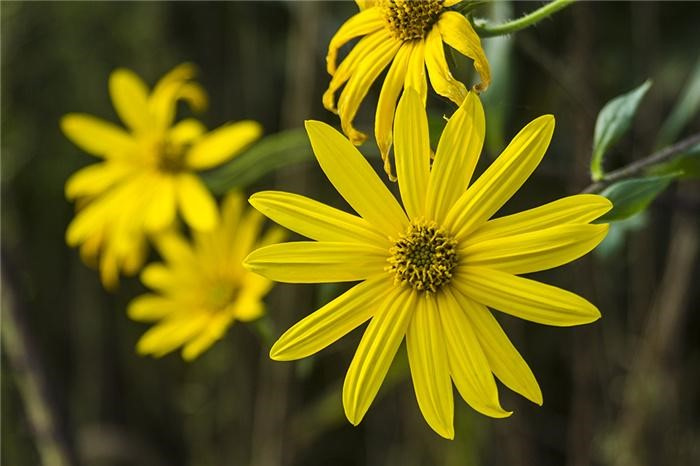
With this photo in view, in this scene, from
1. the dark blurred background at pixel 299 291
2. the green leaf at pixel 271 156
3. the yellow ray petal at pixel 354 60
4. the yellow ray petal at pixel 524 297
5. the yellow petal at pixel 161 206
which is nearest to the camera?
the yellow ray petal at pixel 524 297

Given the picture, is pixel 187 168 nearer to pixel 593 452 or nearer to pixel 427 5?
pixel 427 5

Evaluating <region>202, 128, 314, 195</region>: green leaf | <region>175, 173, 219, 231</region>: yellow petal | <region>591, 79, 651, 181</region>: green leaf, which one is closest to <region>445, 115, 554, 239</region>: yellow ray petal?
<region>591, 79, 651, 181</region>: green leaf

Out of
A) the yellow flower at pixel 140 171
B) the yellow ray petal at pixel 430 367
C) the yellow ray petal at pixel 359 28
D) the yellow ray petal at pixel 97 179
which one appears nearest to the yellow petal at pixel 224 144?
the yellow flower at pixel 140 171

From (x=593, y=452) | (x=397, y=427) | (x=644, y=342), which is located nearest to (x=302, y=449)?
(x=397, y=427)

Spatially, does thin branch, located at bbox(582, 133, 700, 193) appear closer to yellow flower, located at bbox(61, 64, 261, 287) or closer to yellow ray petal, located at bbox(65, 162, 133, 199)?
yellow flower, located at bbox(61, 64, 261, 287)

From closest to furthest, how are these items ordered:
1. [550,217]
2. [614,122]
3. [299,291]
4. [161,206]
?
[550,217]
[614,122]
[161,206]
[299,291]

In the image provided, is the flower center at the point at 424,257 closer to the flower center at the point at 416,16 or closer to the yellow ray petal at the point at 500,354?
the yellow ray petal at the point at 500,354

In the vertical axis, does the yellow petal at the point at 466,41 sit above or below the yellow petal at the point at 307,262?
above

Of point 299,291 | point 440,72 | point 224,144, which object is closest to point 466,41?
point 440,72

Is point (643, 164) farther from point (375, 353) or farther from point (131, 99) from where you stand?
point (131, 99)
